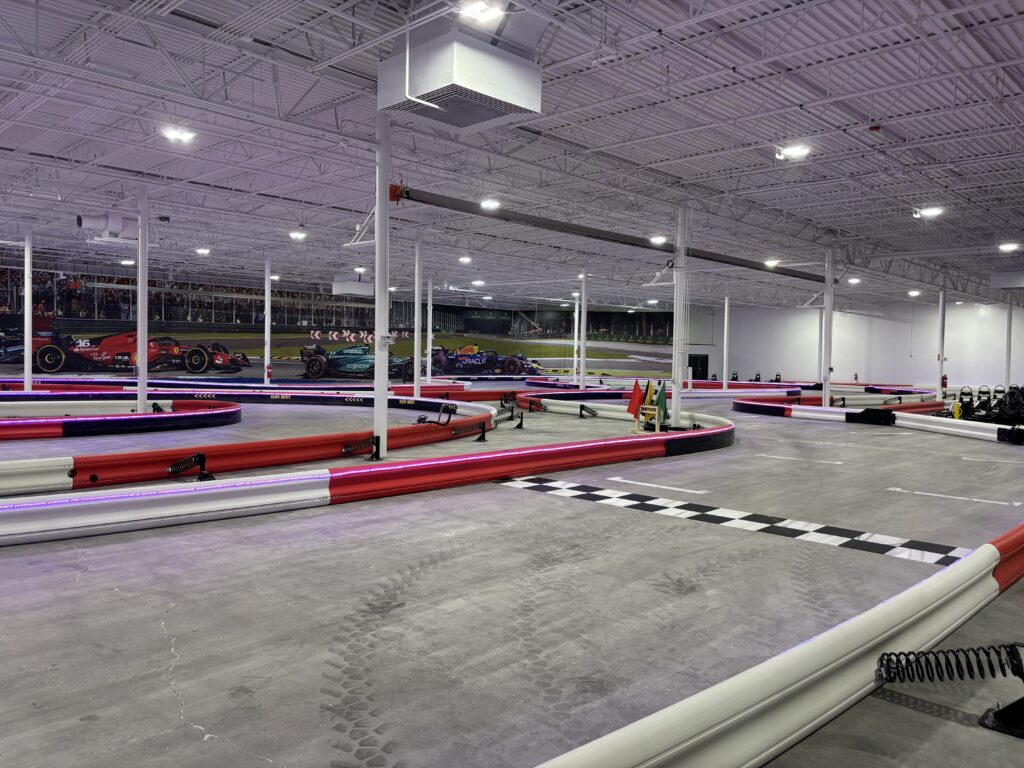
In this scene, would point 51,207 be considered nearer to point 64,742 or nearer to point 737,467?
point 737,467

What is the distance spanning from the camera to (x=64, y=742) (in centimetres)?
262

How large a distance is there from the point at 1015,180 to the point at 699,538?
489 inches

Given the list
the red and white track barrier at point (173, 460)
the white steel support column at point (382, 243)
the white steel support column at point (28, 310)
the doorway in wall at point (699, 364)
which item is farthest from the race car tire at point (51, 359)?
the doorway in wall at point (699, 364)

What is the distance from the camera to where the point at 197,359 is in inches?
1205

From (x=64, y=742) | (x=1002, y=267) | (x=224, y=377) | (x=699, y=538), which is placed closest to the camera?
(x=64, y=742)

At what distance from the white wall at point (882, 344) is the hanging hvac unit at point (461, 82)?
34620 mm

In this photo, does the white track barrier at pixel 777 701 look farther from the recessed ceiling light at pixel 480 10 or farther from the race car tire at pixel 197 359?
the race car tire at pixel 197 359

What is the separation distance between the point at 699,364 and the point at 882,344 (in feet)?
33.8

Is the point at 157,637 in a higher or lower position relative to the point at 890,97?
lower

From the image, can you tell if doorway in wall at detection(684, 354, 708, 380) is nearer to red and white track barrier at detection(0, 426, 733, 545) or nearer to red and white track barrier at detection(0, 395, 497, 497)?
red and white track barrier at detection(0, 395, 497, 497)

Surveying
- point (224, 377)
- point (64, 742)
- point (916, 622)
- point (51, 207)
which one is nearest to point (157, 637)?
point (64, 742)

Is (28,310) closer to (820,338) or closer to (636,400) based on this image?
(636,400)

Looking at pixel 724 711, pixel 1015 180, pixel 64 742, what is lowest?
pixel 64 742

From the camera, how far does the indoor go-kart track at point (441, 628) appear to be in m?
2.70
